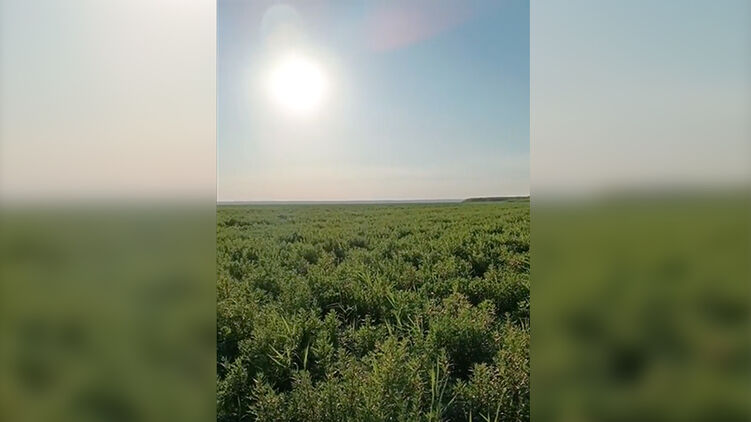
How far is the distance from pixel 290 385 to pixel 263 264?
0.42 meters

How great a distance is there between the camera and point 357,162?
1.69 meters

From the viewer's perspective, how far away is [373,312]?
5.86 feet

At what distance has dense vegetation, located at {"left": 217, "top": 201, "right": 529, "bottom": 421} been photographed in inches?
57.1
